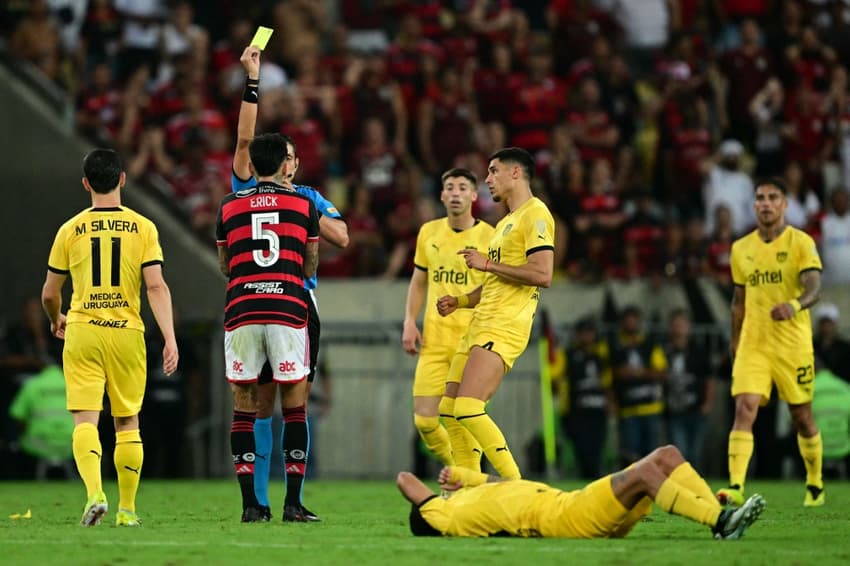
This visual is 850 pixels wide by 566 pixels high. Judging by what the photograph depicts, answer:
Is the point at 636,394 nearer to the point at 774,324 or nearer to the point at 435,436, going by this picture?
the point at 774,324

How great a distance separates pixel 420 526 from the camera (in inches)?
379

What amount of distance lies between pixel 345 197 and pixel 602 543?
46.6 ft

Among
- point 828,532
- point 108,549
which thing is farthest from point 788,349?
point 108,549

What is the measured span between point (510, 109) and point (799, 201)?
431 centimetres

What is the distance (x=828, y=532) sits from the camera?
418 inches

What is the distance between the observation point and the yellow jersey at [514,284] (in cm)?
1167

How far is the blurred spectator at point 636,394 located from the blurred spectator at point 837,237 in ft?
8.78

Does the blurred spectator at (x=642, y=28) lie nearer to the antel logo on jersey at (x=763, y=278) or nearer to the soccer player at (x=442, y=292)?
the antel logo on jersey at (x=763, y=278)

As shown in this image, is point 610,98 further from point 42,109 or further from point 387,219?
point 42,109

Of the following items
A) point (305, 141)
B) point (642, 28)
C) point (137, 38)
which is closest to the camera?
point (305, 141)

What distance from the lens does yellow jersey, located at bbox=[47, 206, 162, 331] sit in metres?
10.7

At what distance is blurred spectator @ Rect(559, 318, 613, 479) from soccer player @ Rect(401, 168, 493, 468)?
6.96m

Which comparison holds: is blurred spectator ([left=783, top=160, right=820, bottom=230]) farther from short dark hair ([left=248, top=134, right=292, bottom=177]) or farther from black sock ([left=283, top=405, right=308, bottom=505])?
short dark hair ([left=248, top=134, right=292, bottom=177])

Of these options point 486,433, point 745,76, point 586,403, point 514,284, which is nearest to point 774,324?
point 514,284
